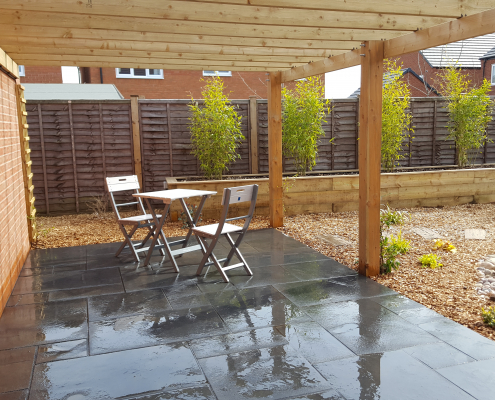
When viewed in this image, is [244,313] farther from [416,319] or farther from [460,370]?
[460,370]

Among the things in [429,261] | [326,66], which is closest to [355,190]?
[326,66]

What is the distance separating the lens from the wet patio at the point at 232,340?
2.52 m

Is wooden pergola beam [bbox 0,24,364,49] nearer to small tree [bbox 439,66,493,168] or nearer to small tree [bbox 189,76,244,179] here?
small tree [bbox 189,76,244,179]

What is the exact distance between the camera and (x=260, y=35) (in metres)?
4.23

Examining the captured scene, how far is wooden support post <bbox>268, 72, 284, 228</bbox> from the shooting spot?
21.4 ft

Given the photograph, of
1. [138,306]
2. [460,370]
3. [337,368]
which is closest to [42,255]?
[138,306]

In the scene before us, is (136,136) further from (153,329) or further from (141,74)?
(141,74)

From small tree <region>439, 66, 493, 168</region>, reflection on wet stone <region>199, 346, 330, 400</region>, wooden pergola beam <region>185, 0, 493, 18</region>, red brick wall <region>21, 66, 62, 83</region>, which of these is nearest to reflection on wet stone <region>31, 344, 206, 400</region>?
reflection on wet stone <region>199, 346, 330, 400</region>

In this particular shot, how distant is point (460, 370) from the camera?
2629mm

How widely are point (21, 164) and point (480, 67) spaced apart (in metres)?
20.7

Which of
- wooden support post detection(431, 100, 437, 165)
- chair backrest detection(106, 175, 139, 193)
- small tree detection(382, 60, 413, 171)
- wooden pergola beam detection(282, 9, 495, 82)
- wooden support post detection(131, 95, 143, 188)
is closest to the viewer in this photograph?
wooden pergola beam detection(282, 9, 495, 82)

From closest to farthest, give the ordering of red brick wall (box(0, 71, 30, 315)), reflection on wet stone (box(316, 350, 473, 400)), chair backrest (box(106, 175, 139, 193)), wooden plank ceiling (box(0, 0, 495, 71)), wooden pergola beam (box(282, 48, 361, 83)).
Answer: reflection on wet stone (box(316, 350, 473, 400))
wooden plank ceiling (box(0, 0, 495, 71))
red brick wall (box(0, 71, 30, 315))
wooden pergola beam (box(282, 48, 361, 83))
chair backrest (box(106, 175, 139, 193))

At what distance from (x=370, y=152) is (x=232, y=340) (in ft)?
7.45

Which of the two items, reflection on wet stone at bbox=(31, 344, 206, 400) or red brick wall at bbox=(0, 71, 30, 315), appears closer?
reflection on wet stone at bbox=(31, 344, 206, 400)
